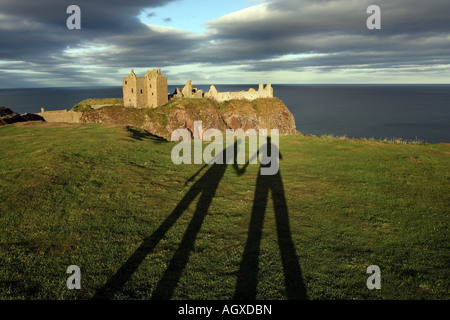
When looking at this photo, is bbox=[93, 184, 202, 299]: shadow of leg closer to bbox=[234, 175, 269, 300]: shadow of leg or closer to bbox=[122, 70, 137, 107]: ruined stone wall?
bbox=[234, 175, 269, 300]: shadow of leg

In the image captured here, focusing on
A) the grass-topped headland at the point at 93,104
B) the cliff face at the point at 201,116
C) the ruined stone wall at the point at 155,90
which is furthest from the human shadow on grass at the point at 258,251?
the grass-topped headland at the point at 93,104

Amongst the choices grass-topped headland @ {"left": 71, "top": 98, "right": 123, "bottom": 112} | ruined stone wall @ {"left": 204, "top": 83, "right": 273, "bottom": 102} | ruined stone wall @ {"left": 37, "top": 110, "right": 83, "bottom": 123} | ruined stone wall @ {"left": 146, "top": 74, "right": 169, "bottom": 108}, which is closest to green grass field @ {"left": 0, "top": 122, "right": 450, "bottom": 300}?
ruined stone wall @ {"left": 37, "top": 110, "right": 83, "bottom": 123}

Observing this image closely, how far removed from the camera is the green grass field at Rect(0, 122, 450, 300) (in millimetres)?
7672

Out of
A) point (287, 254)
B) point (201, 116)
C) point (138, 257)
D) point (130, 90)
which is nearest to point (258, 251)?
point (287, 254)

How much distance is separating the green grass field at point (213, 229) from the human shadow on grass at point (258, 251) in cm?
5

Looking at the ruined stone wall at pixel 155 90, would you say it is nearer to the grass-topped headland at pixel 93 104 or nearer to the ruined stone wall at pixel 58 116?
the grass-topped headland at pixel 93 104

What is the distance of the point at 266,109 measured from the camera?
300 feet

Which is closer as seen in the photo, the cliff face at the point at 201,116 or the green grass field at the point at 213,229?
the green grass field at the point at 213,229

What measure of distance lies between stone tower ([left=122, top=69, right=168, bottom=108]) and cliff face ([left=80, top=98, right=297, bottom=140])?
3.07 meters

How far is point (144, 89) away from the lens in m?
78.3

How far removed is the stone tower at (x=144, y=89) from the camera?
76062 millimetres

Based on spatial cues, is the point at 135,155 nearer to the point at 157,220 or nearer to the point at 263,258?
the point at 157,220

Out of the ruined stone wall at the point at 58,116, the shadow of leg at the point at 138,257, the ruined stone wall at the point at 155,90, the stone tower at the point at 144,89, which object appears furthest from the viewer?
the ruined stone wall at the point at 155,90
